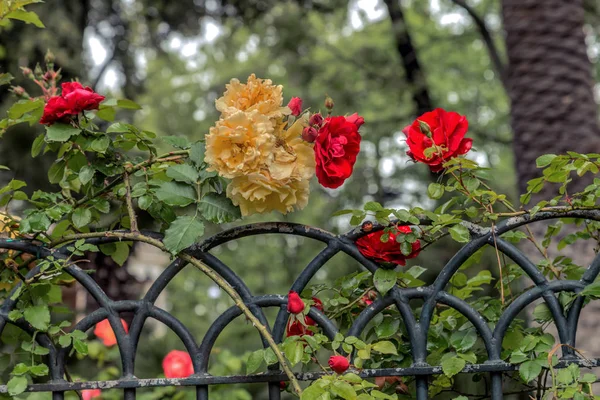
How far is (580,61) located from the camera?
3.51 metres

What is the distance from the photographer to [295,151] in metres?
1.21

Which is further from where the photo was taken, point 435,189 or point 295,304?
point 435,189

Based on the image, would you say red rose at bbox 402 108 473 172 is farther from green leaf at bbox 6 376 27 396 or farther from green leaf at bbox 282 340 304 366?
green leaf at bbox 6 376 27 396

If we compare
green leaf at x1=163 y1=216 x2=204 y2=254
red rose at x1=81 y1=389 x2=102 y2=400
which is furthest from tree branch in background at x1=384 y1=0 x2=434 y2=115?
green leaf at x1=163 y1=216 x2=204 y2=254

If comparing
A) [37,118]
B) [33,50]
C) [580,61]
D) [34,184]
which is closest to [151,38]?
[33,50]

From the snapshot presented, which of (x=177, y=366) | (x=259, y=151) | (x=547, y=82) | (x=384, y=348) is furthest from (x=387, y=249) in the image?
(x=547, y=82)

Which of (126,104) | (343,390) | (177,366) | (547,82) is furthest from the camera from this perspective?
(547,82)

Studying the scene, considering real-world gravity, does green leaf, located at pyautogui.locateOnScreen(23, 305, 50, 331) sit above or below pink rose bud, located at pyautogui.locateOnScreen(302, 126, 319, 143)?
below

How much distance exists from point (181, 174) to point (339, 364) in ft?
1.41

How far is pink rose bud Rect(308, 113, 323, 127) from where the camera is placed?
46.6 inches

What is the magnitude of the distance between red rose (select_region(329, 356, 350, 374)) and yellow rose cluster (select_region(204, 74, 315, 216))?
0.26m

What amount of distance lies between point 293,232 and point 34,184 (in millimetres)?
3844

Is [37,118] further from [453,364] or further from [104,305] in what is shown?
[453,364]

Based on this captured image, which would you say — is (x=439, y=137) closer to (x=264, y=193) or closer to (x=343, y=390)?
(x=264, y=193)
